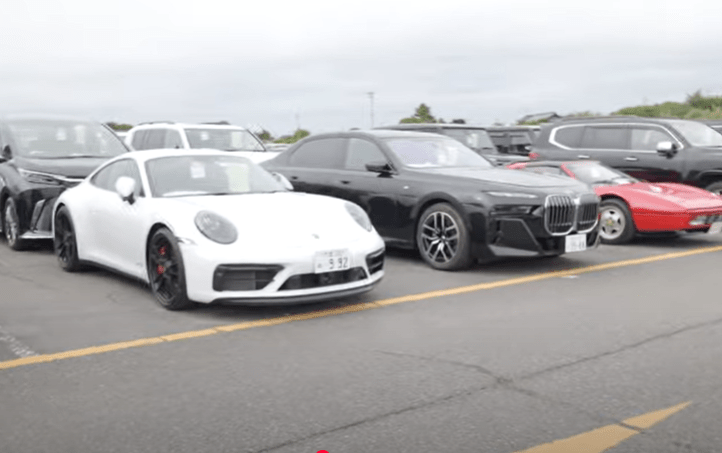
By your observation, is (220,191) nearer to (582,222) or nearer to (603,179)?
(582,222)

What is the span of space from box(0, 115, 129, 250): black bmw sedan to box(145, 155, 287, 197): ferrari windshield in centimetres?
291

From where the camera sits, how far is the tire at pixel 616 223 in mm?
10766

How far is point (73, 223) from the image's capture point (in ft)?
26.3

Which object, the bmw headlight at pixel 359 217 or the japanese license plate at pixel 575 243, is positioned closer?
the bmw headlight at pixel 359 217

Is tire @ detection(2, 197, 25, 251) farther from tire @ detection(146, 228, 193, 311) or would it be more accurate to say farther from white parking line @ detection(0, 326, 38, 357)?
white parking line @ detection(0, 326, 38, 357)

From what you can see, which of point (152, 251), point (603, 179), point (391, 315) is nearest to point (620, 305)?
point (391, 315)

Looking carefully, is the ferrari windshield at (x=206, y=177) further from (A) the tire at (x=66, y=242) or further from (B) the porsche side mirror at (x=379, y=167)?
(B) the porsche side mirror at (x=379, y=167)

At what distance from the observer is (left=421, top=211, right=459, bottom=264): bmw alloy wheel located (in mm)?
8414

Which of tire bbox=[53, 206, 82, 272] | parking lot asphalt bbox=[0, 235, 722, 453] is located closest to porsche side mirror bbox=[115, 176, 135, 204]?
parking lot asphalt bbox=[0, 235, 722, 453]

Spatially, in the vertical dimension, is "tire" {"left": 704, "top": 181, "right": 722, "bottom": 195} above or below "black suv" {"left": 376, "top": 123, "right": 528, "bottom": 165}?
below

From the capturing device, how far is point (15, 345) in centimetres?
534

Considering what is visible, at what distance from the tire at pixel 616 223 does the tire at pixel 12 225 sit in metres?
7.18

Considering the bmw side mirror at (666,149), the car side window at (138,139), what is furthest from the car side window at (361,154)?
the car side window at (138,139)

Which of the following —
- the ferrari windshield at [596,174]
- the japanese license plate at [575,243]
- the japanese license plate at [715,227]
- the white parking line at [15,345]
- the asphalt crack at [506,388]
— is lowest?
the japanese license plate at [715,227]
